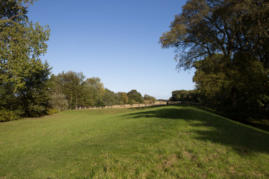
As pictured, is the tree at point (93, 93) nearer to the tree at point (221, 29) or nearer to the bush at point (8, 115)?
the bush at point (8, 115)

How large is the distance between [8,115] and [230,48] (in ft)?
129

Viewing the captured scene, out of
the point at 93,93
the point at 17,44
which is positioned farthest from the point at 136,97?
the point at 17,44

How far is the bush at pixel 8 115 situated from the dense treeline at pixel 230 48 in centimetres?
3124

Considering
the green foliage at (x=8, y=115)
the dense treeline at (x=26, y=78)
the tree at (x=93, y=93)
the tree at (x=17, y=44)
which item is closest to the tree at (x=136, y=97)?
the tree at (x=93, y=93)

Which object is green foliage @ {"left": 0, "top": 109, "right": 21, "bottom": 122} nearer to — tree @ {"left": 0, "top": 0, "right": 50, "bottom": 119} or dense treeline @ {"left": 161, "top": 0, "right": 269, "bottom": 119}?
tree @ {"left": 0, "top": 0, "right": 50, "bottom": 119}

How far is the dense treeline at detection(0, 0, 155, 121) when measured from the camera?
43.7ft

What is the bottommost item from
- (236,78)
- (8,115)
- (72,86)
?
(8,115)

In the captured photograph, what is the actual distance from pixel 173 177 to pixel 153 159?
1.08 metres

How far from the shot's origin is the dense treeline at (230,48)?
1598cm

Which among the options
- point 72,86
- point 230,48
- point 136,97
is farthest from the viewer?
point 136,97

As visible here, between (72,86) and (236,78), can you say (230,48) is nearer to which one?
(236,78)

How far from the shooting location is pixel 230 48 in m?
20.0

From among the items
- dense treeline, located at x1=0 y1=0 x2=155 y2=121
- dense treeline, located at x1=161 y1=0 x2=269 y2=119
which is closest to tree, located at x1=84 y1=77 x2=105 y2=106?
dense treeline, located at x1=0 y1=0 x2=155 y2=121

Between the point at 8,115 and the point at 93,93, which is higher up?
the point at 93,93
